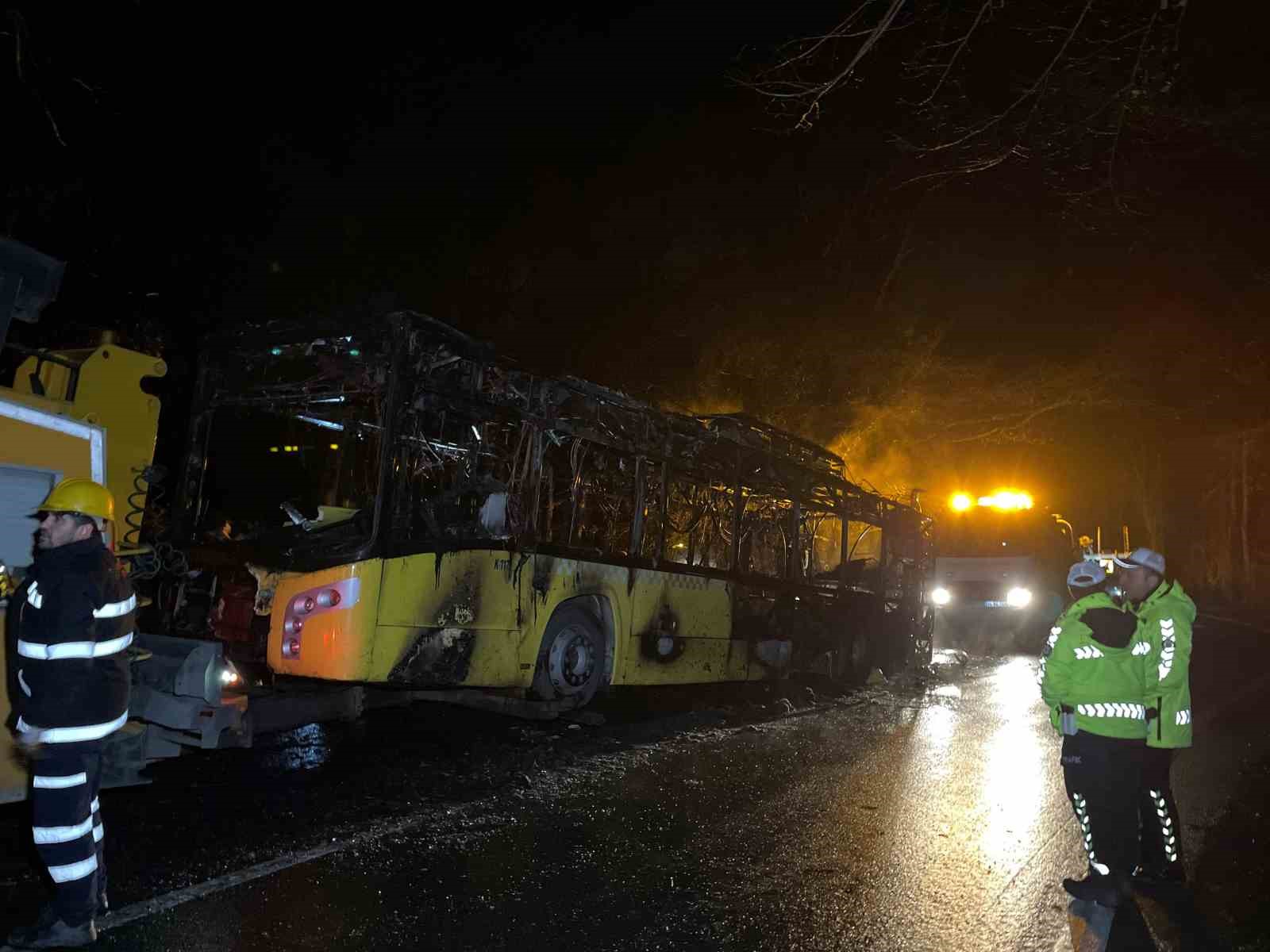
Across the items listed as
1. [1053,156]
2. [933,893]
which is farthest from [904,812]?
[1053,156]

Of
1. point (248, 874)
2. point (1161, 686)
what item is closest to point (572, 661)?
point (248, 874)

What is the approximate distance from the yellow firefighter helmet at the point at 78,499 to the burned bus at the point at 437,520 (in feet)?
9.03

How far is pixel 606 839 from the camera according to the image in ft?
17.1

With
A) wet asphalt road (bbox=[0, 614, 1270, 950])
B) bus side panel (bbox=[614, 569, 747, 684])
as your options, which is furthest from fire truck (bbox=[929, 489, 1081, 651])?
wet asphalt road (bbox=[0, 614, 1270, 950])

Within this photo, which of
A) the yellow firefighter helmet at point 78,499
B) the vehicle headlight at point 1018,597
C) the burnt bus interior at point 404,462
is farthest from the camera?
the vehicle headlight at point 1018,597

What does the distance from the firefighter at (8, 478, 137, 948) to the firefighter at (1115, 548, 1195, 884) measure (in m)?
4.69

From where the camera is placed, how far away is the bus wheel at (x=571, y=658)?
8.35 m

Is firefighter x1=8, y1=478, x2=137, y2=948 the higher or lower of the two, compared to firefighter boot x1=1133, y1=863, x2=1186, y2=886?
higher

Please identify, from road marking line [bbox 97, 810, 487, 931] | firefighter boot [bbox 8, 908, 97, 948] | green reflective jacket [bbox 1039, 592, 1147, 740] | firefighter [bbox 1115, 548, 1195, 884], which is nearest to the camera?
firefighter boot [bbox 8, 908, 97, 948]

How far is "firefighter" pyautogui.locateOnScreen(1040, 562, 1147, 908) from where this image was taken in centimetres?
456

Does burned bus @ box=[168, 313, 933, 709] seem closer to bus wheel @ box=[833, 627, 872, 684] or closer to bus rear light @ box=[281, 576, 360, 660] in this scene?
bus rear light @ box=[281, 576, 360, 660]

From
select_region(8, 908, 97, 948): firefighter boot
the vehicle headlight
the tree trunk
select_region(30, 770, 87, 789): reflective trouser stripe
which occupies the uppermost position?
the tree trunk

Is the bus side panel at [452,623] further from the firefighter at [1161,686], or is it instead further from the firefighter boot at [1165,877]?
the firefighter boot at [1165,877]

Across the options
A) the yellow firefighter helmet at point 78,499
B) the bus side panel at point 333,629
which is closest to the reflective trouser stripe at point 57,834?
the yellow firefighter helmet at point 78,499
